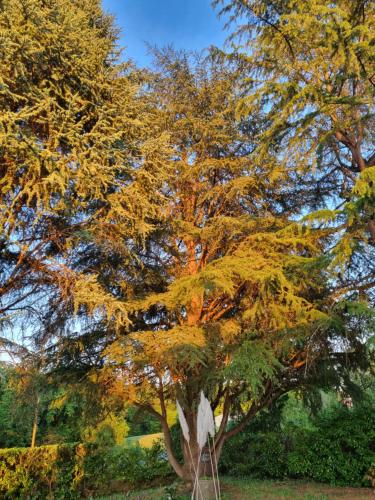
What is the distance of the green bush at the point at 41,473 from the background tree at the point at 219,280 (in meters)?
2.64

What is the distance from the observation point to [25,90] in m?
6.04

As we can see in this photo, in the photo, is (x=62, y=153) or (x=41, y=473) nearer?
(x=62, y=153)

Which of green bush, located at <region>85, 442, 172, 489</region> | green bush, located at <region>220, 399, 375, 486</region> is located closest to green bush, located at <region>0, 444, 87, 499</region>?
green bush, located at <region>85, 442, 172, 489</region>

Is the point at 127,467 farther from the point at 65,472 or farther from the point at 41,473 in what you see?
the point at 41,473

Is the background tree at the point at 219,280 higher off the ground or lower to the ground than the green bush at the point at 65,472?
higher

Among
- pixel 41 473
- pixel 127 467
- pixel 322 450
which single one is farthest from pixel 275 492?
pixel 41 473

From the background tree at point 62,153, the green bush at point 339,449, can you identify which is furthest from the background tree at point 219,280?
the green bush at point 339,449

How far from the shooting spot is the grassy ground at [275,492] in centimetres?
773

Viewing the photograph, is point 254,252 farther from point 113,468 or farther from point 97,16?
point 113,468

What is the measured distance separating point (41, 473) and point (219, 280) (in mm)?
6569

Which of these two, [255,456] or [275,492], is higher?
[255,456]

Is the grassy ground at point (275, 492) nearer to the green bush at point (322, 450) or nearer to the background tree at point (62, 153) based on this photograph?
the green bush at point (322, 450)

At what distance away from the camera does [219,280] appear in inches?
275

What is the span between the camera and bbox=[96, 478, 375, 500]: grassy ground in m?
7.73
